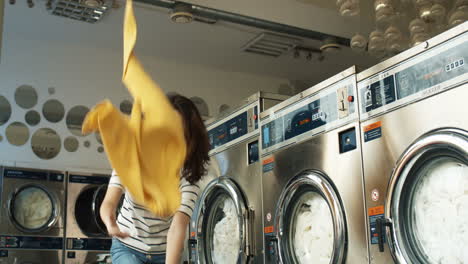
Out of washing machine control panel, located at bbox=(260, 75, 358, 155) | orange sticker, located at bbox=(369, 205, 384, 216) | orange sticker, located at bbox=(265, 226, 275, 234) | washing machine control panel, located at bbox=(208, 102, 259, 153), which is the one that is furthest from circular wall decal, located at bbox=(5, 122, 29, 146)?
orange sticker, located at bbox=(369, 205, 384, 216)

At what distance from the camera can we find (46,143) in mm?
5559

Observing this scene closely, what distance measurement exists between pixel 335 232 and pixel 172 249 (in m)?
1.43

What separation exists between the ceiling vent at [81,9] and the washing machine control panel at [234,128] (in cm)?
142

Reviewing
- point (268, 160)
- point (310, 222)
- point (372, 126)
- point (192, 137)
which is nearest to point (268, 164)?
point (268, 160)

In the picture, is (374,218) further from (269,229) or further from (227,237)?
(227,237)

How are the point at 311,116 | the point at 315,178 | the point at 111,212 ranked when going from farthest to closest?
the point at 311,116 → the point at 315,178 → the point at 111,212

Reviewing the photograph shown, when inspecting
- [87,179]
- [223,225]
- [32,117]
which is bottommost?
[223,225]

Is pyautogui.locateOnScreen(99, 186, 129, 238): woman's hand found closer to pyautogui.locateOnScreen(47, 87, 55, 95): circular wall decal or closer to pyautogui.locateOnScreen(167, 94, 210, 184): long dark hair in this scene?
pyautogui.locateOnScreen(167, 94, 210, 184): long dark hair

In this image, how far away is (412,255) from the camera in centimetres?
251

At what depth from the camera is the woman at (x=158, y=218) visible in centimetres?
175

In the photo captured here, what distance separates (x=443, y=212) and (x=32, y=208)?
3916 mm

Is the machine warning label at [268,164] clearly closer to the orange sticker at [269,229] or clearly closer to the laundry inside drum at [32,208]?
the orange sticker at [269,229]

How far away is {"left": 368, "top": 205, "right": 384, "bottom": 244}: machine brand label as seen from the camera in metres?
2.71

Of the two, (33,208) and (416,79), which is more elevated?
(416,79)
